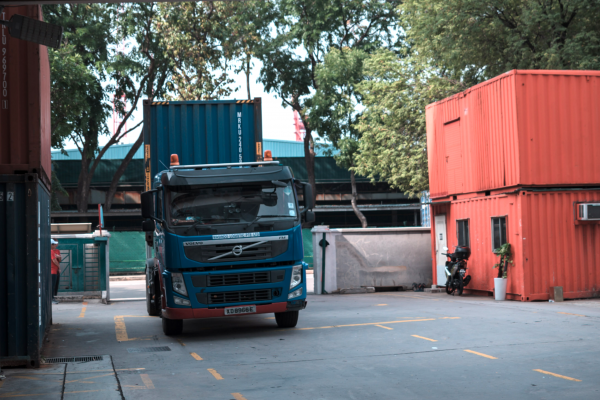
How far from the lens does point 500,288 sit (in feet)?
51.6

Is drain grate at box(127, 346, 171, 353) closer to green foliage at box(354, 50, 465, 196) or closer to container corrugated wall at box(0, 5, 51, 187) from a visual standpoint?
container corrugated wall at box(0, 5, 51, 187)

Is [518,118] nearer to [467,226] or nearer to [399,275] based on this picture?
[467,226]

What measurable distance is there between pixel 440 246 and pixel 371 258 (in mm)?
2115

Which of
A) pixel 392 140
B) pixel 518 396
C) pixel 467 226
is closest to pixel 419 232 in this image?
pixel 467 226

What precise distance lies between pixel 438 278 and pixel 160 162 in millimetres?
9551

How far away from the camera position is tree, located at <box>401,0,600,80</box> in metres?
21.5

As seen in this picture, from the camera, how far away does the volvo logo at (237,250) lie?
10.3 metres

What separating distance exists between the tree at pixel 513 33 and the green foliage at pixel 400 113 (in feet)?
6.59

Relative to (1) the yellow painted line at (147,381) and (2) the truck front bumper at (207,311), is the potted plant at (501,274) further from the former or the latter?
(1) the yellow painted line at (147,381)

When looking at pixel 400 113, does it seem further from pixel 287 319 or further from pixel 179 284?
pixel 179 284

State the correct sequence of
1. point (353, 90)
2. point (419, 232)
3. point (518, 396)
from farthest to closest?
point (353, 90), point (419, 232), point (518, 396)

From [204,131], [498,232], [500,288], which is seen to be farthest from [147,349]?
[498,232]

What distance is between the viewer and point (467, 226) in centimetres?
1780

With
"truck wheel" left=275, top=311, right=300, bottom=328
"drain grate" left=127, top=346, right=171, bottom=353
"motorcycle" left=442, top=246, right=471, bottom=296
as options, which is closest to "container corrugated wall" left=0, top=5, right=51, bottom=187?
"drain grate" left=127, top=346, right=171, bottom=353
